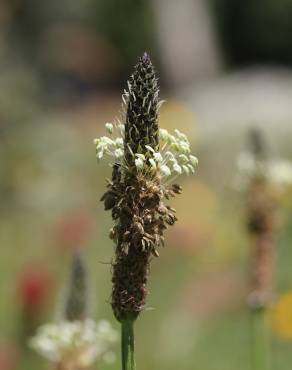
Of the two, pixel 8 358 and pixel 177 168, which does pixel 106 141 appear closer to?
pixel 177 168

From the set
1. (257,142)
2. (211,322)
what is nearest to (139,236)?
(257,142)

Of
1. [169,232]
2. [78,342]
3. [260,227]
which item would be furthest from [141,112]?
[169,232]

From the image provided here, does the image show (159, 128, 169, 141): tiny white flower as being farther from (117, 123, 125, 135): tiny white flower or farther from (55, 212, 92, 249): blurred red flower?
(55, 212, 92, 249): blurred red flower

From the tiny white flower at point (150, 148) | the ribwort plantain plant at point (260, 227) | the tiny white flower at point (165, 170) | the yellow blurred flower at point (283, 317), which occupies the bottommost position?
the tiny white flower at point (150, 148)

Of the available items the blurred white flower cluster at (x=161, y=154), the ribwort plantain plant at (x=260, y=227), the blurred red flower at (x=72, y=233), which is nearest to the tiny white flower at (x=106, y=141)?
the blurred white flower cluster at (x=161, y=154)

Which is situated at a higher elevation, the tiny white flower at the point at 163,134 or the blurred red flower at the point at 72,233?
the blurred red flower at the point at 72,233

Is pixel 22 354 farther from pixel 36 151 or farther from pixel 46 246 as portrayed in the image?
pixel 36 151

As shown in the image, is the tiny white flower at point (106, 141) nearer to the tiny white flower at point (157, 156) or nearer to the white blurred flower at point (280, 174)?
the tiny white flower at point (157, 156)
